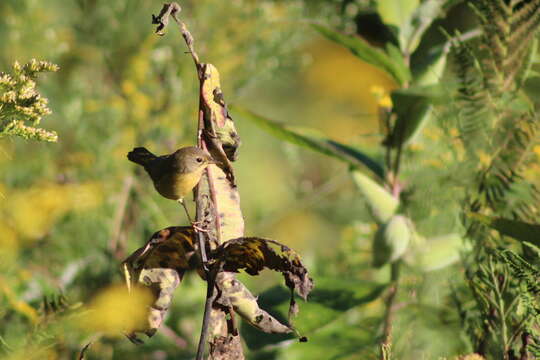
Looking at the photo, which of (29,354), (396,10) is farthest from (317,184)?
(29,354)

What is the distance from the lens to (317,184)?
160 cm

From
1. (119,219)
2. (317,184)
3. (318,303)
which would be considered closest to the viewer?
(318,303)

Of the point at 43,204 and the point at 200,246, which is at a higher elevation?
the point at 43,204

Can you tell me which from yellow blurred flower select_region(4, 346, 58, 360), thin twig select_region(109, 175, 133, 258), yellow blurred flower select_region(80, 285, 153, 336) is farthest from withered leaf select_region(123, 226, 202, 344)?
thin twig select_region(109, 175, 133, 258)

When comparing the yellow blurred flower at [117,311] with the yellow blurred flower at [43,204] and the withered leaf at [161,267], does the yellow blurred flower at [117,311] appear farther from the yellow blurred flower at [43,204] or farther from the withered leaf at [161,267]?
the yellow blurred flower at [43,204]

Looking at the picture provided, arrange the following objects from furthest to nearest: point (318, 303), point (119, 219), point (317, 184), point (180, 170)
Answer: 1. point (317, 184)
2. point (119, 219)
3. point (318, 303)
4. point (180, 170)

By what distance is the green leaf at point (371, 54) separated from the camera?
0.57 m

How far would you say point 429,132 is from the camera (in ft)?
2.48

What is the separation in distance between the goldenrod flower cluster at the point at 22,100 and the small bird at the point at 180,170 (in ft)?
0.22

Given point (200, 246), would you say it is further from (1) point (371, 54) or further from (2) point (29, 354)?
(1) point (371, 54)

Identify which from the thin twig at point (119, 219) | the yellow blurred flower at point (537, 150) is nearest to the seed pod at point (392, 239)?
the yellow blurred flower at point (537, 150)

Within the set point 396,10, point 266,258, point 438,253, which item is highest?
point 396,10

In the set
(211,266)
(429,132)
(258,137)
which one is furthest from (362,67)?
(211,266)

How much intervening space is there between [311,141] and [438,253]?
0.51 ft
